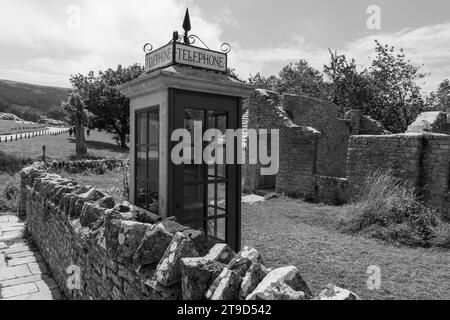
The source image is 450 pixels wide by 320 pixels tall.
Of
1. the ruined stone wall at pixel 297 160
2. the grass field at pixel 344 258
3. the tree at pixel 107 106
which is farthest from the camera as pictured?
the tree at pixel 107 106

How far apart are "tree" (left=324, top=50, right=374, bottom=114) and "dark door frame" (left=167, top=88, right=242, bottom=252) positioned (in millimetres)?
22938

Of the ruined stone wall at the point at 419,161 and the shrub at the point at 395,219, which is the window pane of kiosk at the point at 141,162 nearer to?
the shrub at the point at 395,219

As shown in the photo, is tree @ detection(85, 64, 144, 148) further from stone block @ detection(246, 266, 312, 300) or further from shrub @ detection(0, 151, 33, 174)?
stone block @ detection(246, 266, 312, 300)

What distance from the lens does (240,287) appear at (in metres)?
1.91

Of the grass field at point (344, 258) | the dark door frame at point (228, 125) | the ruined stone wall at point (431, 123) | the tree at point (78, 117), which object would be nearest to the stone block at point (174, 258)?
the dark door frame at point (228, 125)

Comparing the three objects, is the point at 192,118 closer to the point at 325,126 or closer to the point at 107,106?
the point at 325,126

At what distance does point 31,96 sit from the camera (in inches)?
3794

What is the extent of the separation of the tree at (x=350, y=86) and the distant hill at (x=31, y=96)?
78.0m

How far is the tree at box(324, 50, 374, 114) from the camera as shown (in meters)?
25.3

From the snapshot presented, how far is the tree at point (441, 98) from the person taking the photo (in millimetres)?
27081

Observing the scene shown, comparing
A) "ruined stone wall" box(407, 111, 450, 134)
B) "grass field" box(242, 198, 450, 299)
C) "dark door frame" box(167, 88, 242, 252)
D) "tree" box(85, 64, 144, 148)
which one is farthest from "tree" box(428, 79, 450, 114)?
"dark door frame" box(167, 88, 242, 252)

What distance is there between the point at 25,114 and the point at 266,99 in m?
71.5

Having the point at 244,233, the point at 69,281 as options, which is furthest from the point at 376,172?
the point at 69,281

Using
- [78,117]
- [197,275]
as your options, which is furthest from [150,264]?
[78,117]
